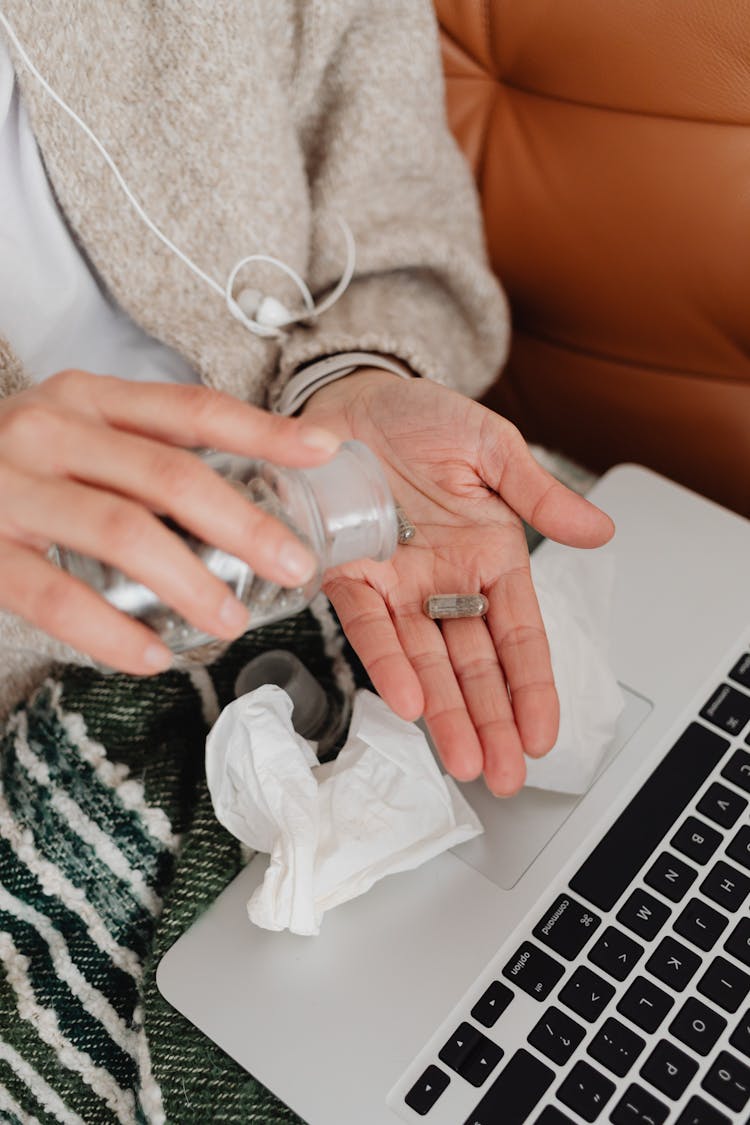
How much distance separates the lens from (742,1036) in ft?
1.72

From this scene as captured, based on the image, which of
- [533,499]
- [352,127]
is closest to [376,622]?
[533,499]

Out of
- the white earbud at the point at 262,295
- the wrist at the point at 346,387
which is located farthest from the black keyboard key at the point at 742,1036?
the white earbud at the point at 262,295

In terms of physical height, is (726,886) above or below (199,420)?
below

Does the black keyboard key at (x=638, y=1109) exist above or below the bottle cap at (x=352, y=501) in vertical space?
below

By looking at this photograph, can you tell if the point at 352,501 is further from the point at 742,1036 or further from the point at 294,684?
the point at 742,1036

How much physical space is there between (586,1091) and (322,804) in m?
0.22

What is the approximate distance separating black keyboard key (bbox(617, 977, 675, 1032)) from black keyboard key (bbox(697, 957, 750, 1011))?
2 centimetres

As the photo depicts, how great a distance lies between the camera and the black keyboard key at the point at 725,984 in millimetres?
536

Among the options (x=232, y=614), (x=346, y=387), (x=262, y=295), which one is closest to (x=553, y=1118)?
(x=232, y=614)

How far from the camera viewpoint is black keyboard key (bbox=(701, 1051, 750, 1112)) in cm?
51

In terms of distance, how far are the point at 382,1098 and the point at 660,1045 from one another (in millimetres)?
158

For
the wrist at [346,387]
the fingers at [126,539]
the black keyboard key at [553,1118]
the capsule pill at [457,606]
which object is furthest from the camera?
the wrist at [346,387]

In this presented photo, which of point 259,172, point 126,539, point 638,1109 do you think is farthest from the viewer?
point 259,172

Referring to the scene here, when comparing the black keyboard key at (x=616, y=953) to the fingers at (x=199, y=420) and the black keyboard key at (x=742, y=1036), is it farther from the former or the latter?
the fingers at (x=199, y=420)
